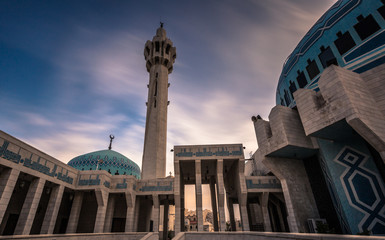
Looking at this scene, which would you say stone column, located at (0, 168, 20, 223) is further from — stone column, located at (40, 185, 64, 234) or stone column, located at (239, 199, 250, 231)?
stone column, located at (239, 199, 250, 231)

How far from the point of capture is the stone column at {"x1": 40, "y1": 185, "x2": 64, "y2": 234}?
59.5ft

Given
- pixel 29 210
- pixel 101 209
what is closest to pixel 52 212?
pixel 29 210

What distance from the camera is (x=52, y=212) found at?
18.8 meters

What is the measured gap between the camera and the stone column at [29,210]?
15578 millimetres

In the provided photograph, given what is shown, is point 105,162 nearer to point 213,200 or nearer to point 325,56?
point 213,200

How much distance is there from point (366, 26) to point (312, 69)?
5.73 m

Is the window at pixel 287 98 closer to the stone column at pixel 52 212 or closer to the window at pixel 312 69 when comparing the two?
the window at pixel 312 69

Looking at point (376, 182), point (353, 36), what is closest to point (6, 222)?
point (376, 182)

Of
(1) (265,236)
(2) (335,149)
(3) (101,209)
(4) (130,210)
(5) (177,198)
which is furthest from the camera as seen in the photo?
(5) (177,198)

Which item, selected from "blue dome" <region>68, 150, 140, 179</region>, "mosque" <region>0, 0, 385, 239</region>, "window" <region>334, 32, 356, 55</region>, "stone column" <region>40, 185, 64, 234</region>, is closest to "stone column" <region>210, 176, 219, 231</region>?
"mosque" <region>0, 0, 385, 239</region>

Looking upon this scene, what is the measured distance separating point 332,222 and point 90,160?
119ft

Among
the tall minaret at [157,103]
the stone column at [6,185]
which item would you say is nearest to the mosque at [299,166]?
the stone column at [6,185]

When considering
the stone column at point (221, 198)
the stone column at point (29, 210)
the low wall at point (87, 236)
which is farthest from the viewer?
the stone column at point (221, 198)

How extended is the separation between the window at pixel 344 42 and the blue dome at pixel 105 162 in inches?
1412
